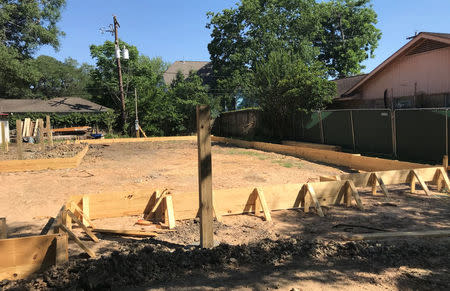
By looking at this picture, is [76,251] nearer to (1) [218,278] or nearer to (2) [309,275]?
(1) [218,278]

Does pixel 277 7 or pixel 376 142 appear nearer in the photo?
pixel 376 142

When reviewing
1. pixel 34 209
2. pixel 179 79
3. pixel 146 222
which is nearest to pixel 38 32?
pixel 179 79

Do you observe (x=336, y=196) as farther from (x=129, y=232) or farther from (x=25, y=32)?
(x=25, y=32)

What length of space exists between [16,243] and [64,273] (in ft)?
2.20

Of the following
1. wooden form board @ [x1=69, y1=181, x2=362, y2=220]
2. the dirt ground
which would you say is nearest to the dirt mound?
the dirt ground

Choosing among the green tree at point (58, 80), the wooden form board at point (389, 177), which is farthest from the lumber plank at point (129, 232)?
the green tree at point (58, 80)

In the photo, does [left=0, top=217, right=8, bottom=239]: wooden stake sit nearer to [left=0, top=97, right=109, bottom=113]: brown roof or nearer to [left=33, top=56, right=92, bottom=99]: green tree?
[left=0, top=97, right=109, bottom=113]: brown roof

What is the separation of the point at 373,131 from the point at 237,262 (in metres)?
11.9

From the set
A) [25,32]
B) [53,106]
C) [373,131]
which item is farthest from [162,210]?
[25,32]

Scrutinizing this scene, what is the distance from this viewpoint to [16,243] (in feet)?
11.1

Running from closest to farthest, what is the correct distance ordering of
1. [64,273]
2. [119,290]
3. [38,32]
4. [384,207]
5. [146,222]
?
[119,290] < [64,273] < [146,222] < [384,207] < [38,32]

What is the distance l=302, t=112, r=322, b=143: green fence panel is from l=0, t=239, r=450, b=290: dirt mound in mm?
14318

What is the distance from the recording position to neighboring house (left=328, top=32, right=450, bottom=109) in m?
14.5

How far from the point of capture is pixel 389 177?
7383mm
